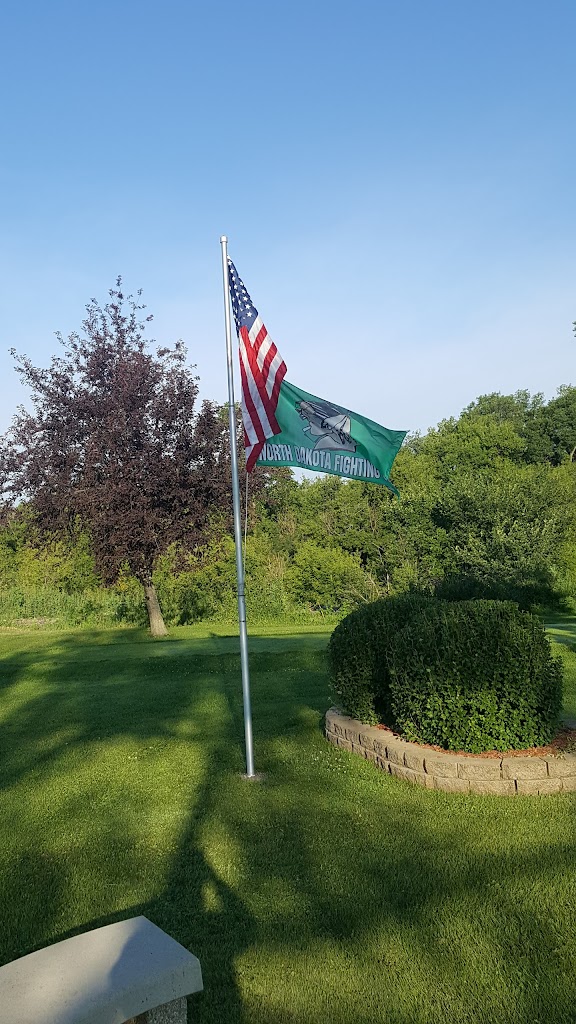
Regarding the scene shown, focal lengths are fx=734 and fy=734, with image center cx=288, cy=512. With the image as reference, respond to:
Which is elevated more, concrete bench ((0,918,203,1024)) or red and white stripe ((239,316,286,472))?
red and white stripe ((239,316,286,472))

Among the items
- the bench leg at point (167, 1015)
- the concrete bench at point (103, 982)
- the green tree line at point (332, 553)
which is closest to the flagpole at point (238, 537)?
the concrete bench at point (103, 982)

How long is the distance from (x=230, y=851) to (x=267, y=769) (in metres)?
1.96

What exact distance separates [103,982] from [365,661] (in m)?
5.04

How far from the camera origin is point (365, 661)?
7.86 m

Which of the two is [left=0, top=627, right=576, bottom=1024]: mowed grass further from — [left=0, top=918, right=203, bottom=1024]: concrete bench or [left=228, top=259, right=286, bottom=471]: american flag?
[left=228, top=259, right=286, bottom=471]: american flag

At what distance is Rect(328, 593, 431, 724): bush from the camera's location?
7.84 metres

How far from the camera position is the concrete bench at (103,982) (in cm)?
292

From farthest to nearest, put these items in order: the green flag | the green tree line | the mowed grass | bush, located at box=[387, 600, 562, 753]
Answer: the green tree line < the green flag < bush, located at box=[387, 600, 562, 753] < the mowed grass

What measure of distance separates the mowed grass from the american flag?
312 cm

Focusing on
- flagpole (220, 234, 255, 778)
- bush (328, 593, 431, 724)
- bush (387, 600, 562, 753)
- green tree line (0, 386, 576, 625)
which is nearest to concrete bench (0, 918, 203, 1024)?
flagpole (220, 234, 255, 778)

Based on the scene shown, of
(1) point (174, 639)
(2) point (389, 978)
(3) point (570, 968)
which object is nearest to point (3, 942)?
(2) point (389, 978)

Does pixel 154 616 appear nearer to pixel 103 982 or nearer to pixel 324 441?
Result: pixel 324 441

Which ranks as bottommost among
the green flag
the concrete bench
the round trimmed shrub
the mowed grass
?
the mowed grass

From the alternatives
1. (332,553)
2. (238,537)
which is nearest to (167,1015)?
(238,537)
